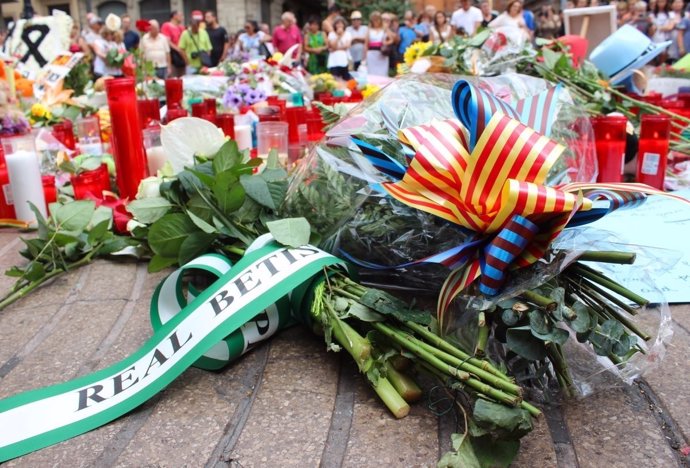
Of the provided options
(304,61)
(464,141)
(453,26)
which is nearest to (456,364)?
(464,141)

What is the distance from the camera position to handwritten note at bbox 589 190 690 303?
1.10m

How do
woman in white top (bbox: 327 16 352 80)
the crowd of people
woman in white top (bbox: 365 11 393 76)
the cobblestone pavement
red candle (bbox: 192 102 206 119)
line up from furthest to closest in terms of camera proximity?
woman in white top (bbox: 365 11 393 76), woman in white top (bbox: 327 16 352 80), the crowd of people, red candle (bbox: 192 102 206 119), the cobblestone pavement

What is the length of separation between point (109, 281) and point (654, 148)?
2.22 meters

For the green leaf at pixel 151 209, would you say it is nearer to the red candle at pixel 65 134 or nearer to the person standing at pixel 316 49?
the red candle at pixel 65 134

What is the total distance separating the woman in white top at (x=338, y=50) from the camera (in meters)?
8.55

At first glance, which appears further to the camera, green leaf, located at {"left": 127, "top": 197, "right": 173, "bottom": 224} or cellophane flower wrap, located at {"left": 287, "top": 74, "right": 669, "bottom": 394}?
green leaf, located at {"left": 127, "top": 197, "right": 173, "bottom": 224}

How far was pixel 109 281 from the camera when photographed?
1.91 meters

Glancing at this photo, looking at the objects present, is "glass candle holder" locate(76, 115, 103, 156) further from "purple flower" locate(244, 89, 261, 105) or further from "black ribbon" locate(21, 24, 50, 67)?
"black ribbon" locate(21, 24, 50, 67)

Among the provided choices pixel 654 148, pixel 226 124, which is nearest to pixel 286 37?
pixel 226 124

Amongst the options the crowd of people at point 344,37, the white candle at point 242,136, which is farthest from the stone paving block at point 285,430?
the crowd of people at point 344,37

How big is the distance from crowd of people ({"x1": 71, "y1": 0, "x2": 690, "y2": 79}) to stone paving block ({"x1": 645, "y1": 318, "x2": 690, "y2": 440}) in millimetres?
6945

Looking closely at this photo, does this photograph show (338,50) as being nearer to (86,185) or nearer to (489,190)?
(86,185)

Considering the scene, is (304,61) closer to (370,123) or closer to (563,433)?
(370,123)

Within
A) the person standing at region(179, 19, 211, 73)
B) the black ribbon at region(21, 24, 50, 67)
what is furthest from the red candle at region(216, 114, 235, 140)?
the person standing at region(179, 19, 211, 73)
